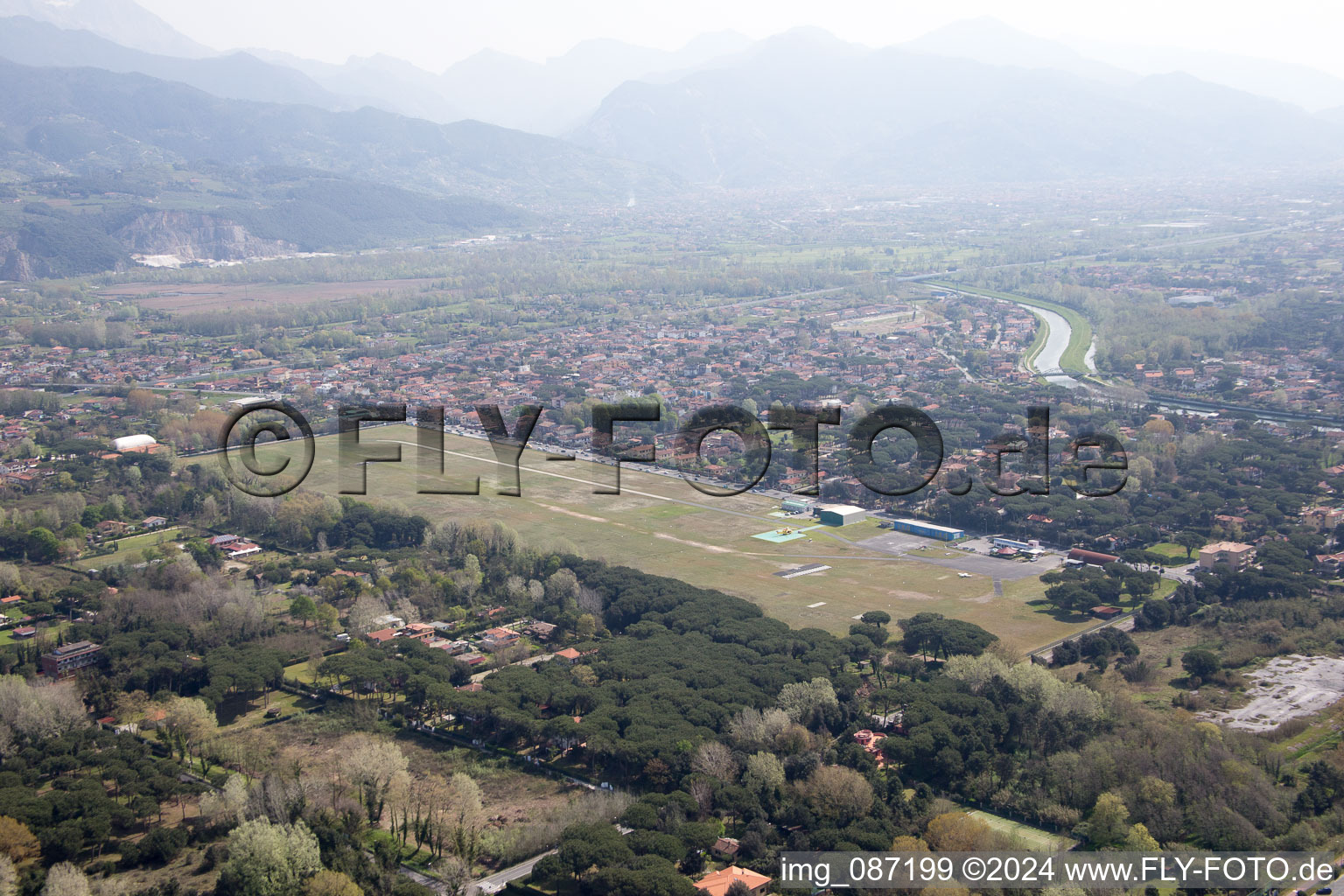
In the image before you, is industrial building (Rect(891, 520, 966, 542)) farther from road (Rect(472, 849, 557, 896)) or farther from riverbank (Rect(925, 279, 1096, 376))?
riverbank (Rect(925, 279, 1096, 376))

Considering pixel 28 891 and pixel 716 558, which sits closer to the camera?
pixel 28 891

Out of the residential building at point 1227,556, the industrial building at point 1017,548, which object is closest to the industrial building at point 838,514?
the industrial building at point 1017,548

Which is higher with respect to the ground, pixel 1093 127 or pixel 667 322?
pixel 1093 127

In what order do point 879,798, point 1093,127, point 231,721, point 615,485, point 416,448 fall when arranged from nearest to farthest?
point 879,798, point 231,721, point 615,485, point 416,448, point 1093,127

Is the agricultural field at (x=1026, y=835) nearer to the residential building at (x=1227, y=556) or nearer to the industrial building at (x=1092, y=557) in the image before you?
the industrial building at (x=1092, y=557)

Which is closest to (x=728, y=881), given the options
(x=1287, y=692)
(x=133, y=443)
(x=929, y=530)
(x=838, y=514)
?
(x=1287, y=692)

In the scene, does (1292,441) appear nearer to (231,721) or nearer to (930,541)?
(930,541)

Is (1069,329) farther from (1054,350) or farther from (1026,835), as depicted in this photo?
(1026,835)

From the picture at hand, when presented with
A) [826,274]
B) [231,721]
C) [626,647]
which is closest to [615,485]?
[626,647]
